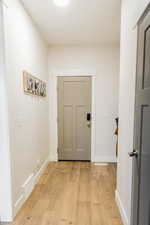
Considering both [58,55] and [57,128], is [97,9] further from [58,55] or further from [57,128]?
[57,128]

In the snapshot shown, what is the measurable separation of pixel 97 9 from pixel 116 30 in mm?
778

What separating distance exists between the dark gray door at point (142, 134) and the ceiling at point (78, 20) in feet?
3.81

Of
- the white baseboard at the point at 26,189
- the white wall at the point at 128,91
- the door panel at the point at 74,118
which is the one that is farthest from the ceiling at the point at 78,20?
the white baseboard at the point at 26,189

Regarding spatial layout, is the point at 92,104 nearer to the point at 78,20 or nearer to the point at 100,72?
the point at 100,72

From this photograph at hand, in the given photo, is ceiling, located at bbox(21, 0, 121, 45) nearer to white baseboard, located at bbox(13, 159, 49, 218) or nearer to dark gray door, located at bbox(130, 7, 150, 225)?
dark gray door, located at bbox(130, 7, 150, 225)

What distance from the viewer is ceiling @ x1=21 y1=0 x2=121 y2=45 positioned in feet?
6.96

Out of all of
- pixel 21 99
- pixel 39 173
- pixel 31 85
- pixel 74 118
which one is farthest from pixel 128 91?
pixel 39 173

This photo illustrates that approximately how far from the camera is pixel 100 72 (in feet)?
11.6

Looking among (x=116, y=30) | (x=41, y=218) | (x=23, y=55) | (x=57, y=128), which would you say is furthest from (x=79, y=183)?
(x=116, y=30)

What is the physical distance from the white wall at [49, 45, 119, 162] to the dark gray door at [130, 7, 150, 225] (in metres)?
2.21

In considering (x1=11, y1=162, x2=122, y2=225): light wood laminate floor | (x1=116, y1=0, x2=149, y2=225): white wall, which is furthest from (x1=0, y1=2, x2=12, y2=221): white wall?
(x1=116, y1=0, x2=149, y2=225): white wall

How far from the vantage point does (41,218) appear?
189 centimetres

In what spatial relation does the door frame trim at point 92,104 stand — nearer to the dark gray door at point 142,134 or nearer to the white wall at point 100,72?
the white wall at point 100,72

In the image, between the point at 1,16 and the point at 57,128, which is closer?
the point at 1,16
